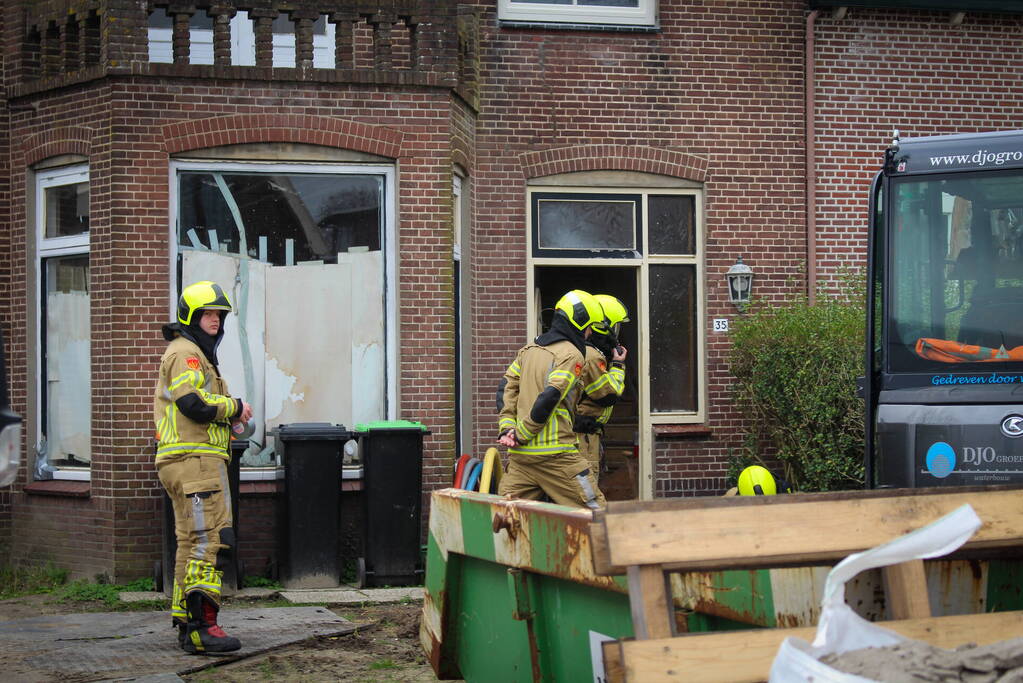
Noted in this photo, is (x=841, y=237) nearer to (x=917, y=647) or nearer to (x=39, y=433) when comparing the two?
(x=39, y=433)

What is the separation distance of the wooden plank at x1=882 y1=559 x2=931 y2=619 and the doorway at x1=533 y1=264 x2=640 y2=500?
9163mm

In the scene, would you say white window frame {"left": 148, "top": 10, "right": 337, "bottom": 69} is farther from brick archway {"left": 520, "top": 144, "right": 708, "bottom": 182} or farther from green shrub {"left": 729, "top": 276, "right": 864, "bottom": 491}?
green shrub {"left": 729, "top": 276, "right": 864, "bottom": 491}

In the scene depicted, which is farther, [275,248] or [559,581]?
[275,248]

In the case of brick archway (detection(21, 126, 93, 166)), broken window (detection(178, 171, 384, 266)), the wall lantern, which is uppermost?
brick archway (detection(21, 126, 93, 166))

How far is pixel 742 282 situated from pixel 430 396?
3.44 m

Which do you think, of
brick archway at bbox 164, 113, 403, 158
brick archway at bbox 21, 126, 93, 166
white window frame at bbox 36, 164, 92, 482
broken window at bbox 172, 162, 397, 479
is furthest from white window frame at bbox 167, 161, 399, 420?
white window frame at bbox 36, 164, 92, 482

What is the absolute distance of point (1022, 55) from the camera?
44.4 feet

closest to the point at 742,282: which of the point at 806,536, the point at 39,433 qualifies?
the point at 39,433

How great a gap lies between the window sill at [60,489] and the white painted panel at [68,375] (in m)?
0.23

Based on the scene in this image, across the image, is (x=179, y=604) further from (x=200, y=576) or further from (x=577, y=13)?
(x=577, y=13)

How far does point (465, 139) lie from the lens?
11.7 metres

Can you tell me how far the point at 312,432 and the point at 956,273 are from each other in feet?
15.6

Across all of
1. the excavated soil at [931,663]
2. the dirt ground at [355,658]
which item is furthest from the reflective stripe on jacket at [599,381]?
the excavated soil at [931,663]

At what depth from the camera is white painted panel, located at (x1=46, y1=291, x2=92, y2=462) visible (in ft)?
35.8
